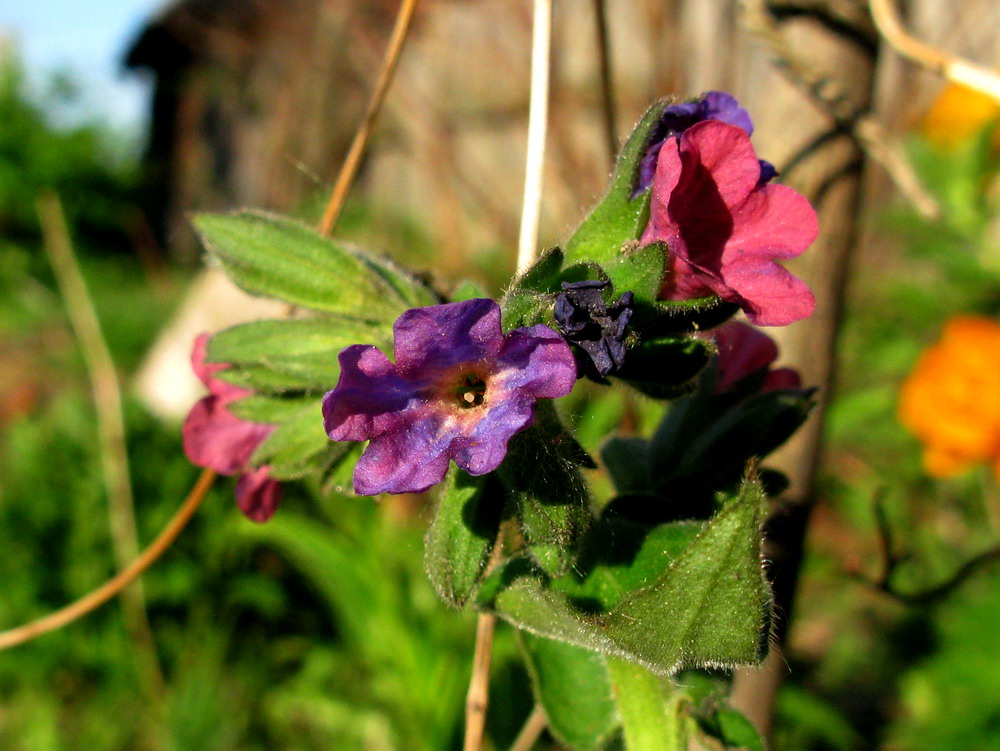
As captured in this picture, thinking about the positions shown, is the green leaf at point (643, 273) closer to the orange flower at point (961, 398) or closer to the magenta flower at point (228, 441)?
the magenta flower at point (228, 441)

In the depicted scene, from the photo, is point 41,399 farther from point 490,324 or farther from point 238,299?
point 490,324

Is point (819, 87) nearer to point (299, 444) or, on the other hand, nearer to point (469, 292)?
point (469, 292)

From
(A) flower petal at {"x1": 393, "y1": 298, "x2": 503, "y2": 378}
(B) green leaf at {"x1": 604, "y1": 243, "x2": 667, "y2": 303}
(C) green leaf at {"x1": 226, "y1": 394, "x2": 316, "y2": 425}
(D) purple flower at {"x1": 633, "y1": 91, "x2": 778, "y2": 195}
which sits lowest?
(C) green leaf at {"x1": 226, "y1": 394, "x2": 316, "y2": 425}

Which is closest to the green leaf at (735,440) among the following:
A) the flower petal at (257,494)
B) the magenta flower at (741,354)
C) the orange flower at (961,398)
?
the magenta flower at (741,354)

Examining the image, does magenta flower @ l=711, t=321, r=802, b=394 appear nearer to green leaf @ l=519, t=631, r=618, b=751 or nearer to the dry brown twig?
green leaf @ l=519, t=631, r=618, b=751

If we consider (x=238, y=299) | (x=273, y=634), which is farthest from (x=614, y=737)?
(x=238, y=299)

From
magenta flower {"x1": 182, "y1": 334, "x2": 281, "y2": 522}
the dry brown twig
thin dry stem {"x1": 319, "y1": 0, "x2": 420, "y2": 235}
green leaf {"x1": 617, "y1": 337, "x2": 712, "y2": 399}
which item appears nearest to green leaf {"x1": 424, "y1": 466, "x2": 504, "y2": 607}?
green leaf {"x1": 617, "y1": 337, "x2": 712, "y2": 399}

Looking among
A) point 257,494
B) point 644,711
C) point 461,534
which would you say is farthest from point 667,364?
point 257,494
